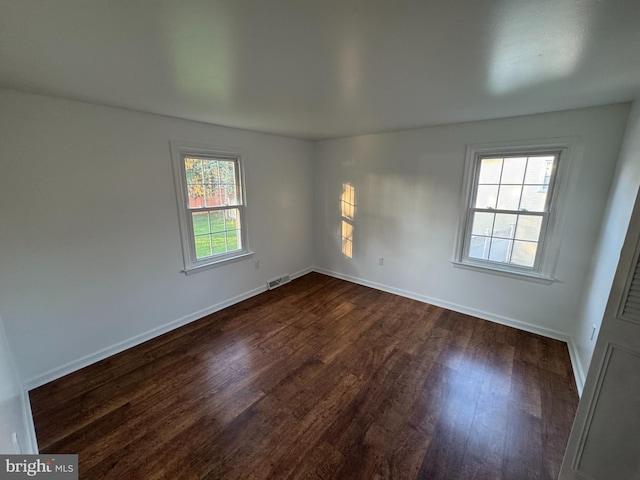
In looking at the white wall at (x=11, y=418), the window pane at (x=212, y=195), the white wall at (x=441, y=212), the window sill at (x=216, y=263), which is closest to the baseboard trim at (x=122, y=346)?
the white wall at (x=11, y=418)

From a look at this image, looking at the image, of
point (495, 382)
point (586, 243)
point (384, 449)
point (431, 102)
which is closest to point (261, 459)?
point (384, 449)

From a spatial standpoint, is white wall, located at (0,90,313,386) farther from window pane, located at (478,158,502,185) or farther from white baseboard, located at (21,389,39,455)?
window pane, located at (478,158,502,185)

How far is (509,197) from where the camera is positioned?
2.83 meters

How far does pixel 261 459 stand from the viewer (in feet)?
5.08

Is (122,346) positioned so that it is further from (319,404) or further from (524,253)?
(524,253)

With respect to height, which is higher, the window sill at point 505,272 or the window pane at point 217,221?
the window pane at point 217,221

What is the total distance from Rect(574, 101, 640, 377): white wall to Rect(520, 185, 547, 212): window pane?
48 cm

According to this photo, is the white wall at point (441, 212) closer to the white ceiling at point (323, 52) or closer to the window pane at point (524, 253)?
the window pane at point (524, 253)

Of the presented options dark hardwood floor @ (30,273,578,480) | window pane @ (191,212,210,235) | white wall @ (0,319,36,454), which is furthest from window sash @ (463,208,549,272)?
white wall @ (0,319,36,454)

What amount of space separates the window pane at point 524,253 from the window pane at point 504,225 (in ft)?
0.43

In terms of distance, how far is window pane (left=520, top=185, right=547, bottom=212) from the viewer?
8.69 ft

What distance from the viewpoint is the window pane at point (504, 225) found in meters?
2.86

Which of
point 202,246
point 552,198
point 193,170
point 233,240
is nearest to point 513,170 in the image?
point 552,198

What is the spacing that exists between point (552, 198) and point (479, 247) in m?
0.85
